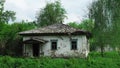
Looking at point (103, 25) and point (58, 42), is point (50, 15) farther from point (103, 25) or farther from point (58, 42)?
point (58, 42)

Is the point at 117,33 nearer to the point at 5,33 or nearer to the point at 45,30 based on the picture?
the point at 45,30

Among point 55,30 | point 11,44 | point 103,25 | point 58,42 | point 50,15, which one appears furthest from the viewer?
point 50,15

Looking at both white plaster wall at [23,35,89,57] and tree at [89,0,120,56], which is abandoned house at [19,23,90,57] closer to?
white plaster wall at [23,35,89,57]

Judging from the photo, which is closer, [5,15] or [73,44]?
[73,44]

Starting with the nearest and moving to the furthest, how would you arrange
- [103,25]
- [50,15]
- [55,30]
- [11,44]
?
[55,30] → [11,44] → [103,25] → [50,15]

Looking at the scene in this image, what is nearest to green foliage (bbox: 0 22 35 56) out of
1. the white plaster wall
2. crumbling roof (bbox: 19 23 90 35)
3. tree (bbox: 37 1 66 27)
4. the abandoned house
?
the abandoned house

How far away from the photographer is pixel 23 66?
27734 mm

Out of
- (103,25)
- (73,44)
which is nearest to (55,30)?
(73,44)

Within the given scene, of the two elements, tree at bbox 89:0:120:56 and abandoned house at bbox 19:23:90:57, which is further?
tree at bbox 89:0:120:56

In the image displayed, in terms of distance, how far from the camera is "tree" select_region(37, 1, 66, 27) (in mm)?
63594

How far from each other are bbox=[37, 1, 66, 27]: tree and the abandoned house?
24.7m

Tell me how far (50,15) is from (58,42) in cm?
2595

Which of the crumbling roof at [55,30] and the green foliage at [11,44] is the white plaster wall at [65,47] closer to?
the crumbling roof at [55,30]

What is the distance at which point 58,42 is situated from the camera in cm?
3803
